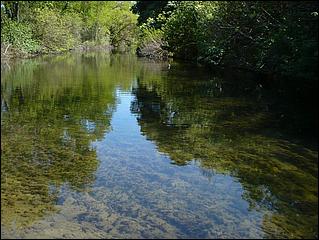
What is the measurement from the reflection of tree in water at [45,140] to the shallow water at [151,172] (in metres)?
0.03

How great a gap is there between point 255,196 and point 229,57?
25.3 metres

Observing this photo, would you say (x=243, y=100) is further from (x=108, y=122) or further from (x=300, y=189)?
(x=300, y=189)

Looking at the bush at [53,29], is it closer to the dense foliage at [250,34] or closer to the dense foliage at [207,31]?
the dense foliage at [207,31]

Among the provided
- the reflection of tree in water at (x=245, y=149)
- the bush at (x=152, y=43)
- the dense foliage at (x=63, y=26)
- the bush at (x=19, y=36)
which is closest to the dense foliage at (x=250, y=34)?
the bush at (x=152, y=43)

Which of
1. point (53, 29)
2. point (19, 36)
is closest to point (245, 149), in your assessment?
point (19, 36)

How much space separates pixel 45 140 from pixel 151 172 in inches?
127

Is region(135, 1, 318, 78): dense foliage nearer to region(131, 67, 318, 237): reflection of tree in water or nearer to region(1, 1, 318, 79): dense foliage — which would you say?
region(1, 1, 318, 79): dense foliage

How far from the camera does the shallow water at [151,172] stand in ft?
20.6

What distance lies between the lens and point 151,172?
873 cm

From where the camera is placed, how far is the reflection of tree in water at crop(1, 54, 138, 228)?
276 inches

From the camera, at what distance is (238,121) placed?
44.0ft

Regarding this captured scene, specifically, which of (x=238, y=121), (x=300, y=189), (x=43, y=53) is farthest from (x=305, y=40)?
(x=43, y=53)

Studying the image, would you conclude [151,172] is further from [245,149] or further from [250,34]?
[250,34]

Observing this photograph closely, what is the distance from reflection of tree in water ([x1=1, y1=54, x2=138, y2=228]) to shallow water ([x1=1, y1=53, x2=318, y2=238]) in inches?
1.0
